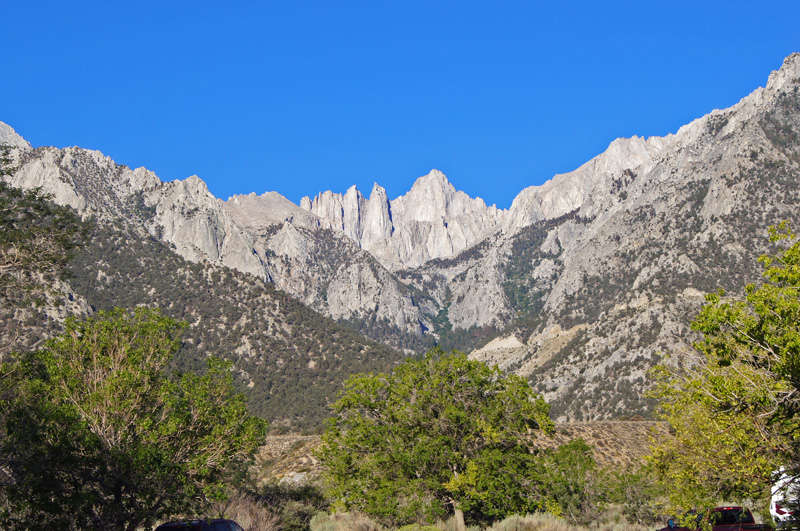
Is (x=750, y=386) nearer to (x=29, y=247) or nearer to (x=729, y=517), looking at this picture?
(x=729, y=517)

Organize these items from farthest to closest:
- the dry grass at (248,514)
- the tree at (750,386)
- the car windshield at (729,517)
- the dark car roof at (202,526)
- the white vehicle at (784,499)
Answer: the dry grass at (248,514)
the car windshield at (729,517)
the dark car roof at (202,526)
the white vehicle at (784,499)
the tree at (750,386)

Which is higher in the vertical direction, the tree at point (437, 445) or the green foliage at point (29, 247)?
the green foliage at point (29, 247)

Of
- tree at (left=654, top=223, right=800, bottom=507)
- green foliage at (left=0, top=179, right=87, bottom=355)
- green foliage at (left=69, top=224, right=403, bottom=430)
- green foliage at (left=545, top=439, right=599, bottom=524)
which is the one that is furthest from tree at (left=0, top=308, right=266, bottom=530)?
green foliage at (left=69, top=224, right=403, bottom=430)

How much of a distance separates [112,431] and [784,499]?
20117mm

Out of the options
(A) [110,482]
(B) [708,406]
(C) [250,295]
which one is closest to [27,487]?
(A) [110,482]

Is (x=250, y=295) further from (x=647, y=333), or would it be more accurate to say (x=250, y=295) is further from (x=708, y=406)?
→ (x=708, y=406)

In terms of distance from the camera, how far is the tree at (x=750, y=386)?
14188 mm

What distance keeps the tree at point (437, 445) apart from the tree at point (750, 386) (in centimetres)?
948

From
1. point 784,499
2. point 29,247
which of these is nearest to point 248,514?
point 29,247

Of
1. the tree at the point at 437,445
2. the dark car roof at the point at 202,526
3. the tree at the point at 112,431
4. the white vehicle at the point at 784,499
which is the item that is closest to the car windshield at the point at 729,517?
the white vehicle at the point at 784,499

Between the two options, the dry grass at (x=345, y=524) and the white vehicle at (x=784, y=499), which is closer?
the white vehicle at (x=784, y=499)

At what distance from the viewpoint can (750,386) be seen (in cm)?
1516

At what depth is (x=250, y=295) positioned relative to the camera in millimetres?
149625

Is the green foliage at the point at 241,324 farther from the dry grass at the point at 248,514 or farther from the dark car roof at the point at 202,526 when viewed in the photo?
the dark car roof at the point at 202,526
